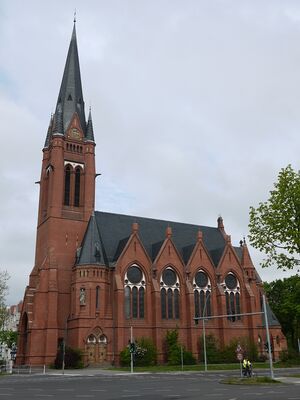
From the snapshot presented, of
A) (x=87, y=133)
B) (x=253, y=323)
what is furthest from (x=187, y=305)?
(x=87, y=133)

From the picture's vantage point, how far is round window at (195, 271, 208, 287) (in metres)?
65.4

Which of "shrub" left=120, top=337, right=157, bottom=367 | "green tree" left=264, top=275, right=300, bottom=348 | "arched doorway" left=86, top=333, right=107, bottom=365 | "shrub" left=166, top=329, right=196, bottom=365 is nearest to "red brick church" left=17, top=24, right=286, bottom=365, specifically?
"arched doorway" left=86, top=333, right=107, bottom=365

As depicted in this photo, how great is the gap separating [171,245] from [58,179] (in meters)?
17.7

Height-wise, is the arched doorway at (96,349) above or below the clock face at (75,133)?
below

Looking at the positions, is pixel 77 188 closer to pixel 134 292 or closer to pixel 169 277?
pixel 134 292

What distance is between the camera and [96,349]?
54156 mm

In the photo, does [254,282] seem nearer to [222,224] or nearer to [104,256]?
[222,224]

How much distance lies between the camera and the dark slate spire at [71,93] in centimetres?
6838

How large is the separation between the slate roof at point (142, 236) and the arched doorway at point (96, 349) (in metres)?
8.94

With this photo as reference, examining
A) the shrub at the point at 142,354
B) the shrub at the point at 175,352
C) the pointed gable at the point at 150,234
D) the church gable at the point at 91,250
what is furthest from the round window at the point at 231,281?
the church gable at the point at 91,250

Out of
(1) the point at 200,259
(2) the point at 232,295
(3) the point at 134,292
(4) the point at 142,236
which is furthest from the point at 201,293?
(4) the point at 142,236

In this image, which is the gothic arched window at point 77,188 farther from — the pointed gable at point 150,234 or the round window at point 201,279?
the round window at point 201,279

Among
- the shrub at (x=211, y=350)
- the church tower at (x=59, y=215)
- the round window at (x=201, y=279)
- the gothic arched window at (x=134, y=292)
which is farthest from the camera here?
the round window at (x=201, y=279)

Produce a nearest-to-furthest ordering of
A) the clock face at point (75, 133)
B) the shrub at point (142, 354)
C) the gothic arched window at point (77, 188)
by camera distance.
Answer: the shrub at point (142, 354)
the gothic arched window at point (77, 188)
the clock face at point (75, 133)
